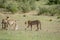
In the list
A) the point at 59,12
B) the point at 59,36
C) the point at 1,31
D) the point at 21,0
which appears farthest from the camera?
the point at 21,0

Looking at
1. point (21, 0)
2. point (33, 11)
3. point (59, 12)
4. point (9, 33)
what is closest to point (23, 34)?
point (9, 33)

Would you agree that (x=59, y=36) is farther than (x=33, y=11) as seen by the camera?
No

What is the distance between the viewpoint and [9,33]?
18.1m

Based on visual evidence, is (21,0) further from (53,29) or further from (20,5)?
(53,29)

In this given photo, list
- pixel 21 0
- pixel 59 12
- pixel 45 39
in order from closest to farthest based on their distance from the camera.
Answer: pixel 45 39 → pixel 59 12 → pixel 21 0

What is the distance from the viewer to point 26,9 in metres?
34.7

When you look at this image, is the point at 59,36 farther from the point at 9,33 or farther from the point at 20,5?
the point at 20,5

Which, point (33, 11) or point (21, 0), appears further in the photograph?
point (21, 0)

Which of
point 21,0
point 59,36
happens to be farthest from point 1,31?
point 21,0

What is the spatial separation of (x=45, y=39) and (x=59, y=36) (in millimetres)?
1674

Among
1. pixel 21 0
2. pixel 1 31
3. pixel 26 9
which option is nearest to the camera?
pixel 1 31

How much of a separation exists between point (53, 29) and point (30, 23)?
174cm

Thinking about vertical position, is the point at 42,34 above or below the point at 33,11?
above

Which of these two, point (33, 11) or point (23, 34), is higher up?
point (23, 34)
